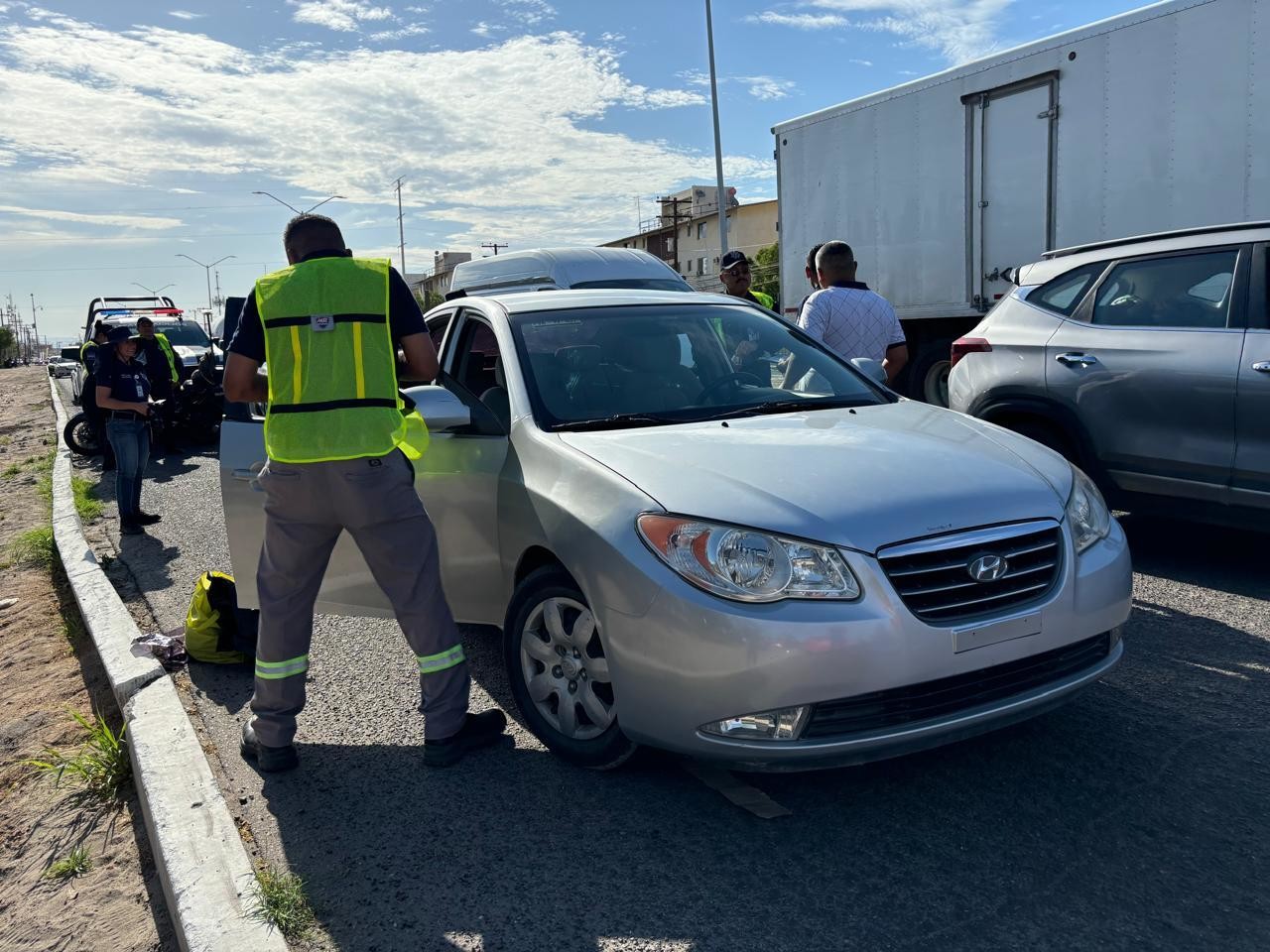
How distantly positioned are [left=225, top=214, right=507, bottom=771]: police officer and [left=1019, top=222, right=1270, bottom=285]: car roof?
4045 mm

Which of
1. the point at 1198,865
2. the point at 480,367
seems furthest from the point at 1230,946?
the point at 480,367

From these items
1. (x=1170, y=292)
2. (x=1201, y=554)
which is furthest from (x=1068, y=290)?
(x=1201, y=554)

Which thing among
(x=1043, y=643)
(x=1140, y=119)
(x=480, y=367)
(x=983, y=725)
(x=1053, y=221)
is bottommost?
(x=983, y=725)

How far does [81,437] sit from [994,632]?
43.6ft

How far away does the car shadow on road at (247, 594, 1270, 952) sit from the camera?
2.61 metres

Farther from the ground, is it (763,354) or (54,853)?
(763,354)

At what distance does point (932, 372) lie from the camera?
1043cm

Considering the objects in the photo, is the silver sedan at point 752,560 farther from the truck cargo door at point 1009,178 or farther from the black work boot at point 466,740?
the truck cargo door at point 1009,178

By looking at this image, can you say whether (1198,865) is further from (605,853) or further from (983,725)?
(605,853)

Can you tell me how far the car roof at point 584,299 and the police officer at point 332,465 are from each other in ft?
2.82

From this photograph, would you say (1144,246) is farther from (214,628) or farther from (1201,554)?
(214,628)

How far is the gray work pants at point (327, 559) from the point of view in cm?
352

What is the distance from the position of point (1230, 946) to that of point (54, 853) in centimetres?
343

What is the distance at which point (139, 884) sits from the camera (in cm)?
317
